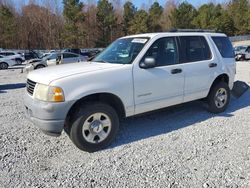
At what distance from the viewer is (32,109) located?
4.27 metres

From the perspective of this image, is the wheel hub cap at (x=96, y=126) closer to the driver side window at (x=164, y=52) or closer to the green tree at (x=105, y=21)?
the driver side window at (x=164, y=52)

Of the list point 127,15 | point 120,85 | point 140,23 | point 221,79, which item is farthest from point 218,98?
point 127,15

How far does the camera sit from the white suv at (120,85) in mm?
4094

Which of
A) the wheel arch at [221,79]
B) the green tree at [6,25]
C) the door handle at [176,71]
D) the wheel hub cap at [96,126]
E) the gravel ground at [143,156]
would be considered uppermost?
the green tree at [6,25]

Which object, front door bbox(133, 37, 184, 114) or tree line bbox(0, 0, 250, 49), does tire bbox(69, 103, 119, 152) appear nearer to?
front door bbox(133, 37, 184, 114)

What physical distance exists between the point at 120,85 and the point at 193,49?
2092 millimetres

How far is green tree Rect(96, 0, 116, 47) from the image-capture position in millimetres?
55531

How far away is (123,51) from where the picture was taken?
5.15 meters

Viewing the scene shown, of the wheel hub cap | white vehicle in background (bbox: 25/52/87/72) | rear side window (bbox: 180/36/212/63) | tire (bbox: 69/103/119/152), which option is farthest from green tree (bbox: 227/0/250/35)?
the wheel hub cap

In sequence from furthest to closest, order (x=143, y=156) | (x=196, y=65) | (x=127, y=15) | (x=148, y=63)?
(x=127, y=15)
(x=196, y=65)
(x=148, y=63)
(x=143, y=156)

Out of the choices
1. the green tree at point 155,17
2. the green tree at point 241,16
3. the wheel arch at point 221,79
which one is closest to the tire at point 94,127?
the wheel arch at point 221,79

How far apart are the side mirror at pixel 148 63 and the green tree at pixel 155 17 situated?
192 feet

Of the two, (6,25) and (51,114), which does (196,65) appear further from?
(6,25)

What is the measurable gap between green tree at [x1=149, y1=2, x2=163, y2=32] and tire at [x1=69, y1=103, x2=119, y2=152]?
5905 centimetres
